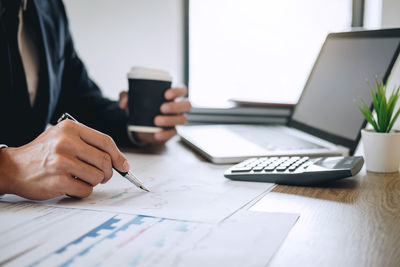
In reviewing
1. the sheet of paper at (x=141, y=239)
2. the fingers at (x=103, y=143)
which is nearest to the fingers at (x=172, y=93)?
the fingers at (x=103, y=143)

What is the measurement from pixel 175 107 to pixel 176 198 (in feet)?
1.36

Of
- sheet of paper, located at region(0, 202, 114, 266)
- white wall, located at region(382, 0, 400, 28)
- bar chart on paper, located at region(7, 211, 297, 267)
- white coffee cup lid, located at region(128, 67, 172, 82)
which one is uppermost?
white wall, located at region(382, 0, 400, 28)

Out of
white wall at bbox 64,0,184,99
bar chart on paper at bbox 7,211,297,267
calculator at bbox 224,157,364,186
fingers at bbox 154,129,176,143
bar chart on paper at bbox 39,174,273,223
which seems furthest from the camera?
white wall at bbox 64,0,184,99

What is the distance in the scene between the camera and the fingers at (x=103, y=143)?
0.63 meters

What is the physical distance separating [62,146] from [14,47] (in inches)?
22.4

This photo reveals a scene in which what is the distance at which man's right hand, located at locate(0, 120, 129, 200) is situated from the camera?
0.61 meters

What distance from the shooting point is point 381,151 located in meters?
0.80

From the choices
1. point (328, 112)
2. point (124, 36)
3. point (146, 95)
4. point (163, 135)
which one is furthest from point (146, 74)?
point (124, 36)

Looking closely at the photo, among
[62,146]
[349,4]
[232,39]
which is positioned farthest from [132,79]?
[349,4]

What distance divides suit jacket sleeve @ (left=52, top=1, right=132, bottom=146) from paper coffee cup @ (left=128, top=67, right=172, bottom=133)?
7.8 inches

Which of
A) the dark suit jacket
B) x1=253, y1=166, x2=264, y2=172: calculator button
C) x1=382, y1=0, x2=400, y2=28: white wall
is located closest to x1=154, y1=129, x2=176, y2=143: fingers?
the dark suit jacket

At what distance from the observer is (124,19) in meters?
1.78

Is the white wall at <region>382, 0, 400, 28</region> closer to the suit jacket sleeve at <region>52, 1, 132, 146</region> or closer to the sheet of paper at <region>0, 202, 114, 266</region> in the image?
the suit jacket sleeve at <region>52, 1, 132, 146</region>

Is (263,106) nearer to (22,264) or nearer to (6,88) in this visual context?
(6,88)
